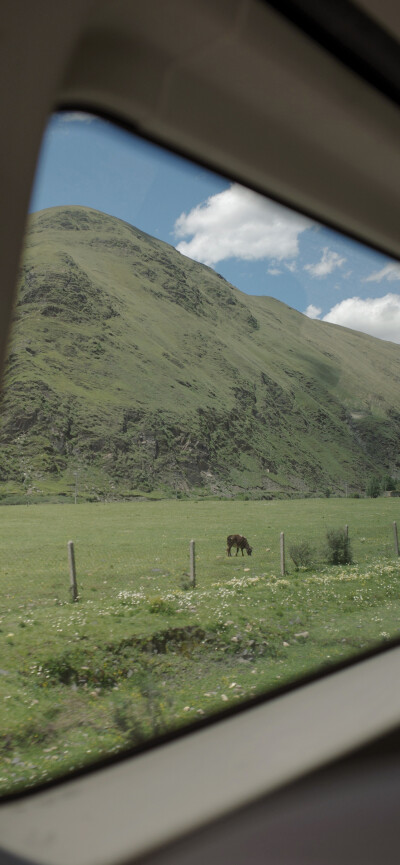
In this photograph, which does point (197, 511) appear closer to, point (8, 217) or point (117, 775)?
point (117, 775)

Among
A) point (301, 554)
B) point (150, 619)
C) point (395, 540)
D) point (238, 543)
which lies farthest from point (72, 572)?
point (395, 540)

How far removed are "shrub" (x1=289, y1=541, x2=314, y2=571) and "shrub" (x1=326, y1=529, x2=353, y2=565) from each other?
151 millimetres

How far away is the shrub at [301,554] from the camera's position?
10.0 ft

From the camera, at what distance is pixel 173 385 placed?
2.62 m

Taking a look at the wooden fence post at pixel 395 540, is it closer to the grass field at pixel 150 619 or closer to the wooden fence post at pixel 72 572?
the grass field at pixel 150 619

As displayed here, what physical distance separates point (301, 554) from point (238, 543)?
51 centimetres

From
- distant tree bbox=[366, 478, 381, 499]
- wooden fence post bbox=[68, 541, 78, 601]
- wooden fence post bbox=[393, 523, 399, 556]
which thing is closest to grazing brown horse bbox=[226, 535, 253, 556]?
wooden fence post bbox=[68, 541, 78, 601]

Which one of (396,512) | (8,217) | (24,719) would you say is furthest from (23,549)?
(396,512)

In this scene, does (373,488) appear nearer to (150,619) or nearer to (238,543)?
(238,543)

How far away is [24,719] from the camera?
178 cm

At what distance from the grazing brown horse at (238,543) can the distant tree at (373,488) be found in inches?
40.6

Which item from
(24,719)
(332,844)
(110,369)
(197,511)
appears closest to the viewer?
(24,719)

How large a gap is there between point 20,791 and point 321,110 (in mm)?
2274

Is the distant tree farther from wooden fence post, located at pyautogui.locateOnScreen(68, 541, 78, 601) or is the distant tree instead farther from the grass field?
wooden fence post, located at pyautogui.locateOnScreen(68, 541, 78, 601)
